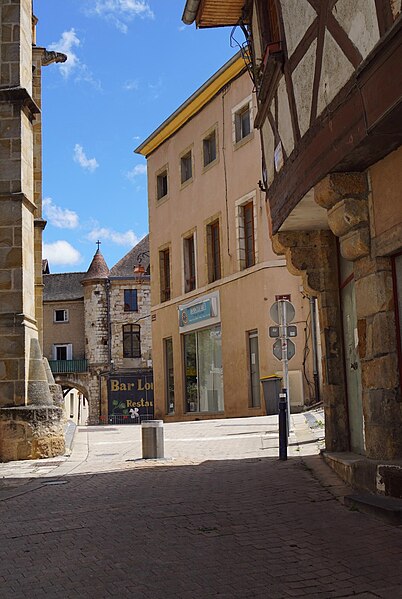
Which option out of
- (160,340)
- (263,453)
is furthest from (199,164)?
(263,453)

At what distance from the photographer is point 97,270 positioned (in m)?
51.4

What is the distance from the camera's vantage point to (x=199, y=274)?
1006 inches

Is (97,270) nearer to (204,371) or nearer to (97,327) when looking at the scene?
(97,327)

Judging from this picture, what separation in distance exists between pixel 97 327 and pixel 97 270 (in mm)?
3782

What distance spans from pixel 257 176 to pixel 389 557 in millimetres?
18034

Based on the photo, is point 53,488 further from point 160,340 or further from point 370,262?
point 160,340

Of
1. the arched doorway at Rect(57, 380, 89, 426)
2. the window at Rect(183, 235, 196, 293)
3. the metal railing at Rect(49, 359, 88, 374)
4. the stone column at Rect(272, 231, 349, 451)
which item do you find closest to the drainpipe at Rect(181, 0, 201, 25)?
the stone column at Rect(272, 231, 349, 451)

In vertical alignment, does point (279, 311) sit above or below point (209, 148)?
below

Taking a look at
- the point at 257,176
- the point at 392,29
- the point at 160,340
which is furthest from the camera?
the point at 160,340

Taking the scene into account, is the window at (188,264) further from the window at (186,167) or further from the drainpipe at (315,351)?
the drainpipe at (315,351)

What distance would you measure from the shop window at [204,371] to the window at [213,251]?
1.69 meters

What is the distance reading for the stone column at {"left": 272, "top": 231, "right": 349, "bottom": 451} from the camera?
9188mm

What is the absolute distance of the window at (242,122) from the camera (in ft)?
75.4

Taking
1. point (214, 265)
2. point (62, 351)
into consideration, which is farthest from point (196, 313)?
point (62, 351)
